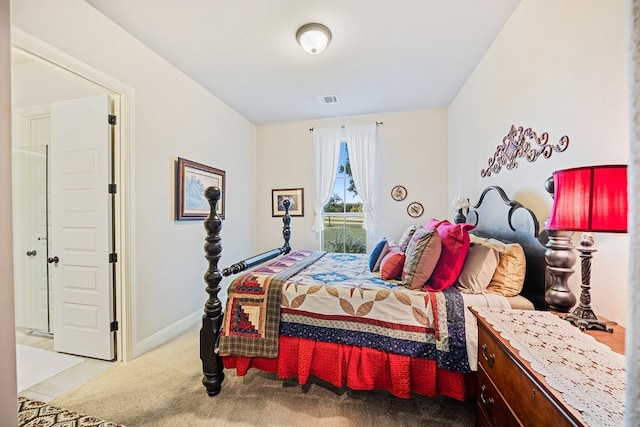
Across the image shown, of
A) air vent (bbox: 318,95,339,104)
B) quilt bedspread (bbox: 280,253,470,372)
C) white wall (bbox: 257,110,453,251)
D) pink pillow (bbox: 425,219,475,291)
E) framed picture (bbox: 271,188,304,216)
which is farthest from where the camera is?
framed picture (bbox: 271,188,304,216)

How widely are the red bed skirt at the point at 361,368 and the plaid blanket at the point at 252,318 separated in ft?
0.30

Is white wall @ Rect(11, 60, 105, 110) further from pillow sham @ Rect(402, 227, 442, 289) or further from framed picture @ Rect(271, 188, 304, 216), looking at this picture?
pillow sham @ Rect(402, 227, 442, 289)

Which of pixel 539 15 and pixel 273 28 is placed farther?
pixel 273 28

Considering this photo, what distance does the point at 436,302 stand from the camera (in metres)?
1.59

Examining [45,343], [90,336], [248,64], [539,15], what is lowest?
[45,343]

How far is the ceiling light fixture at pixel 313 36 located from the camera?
2141mm

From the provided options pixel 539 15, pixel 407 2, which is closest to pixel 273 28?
pixel 407 2

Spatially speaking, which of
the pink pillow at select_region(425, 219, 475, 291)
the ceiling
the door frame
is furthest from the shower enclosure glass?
the pink pillow at select_region(425, 219, 475, 291)

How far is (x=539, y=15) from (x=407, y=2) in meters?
0.88

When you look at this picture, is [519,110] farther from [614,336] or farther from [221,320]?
[221,320]

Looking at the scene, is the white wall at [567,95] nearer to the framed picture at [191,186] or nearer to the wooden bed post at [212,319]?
the wooden bed post at [212,319]

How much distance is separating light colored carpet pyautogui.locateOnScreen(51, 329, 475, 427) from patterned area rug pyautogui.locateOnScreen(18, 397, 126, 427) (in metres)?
0.05

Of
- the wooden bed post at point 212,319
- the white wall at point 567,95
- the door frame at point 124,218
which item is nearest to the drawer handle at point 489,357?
the white wall at point 567,95

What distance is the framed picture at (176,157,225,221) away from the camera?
2.81 meters
